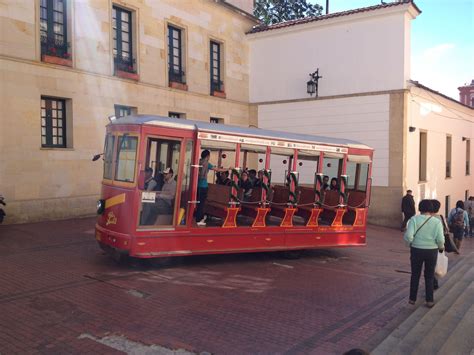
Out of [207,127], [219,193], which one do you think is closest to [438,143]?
[219,193]

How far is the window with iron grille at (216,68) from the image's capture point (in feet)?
66.4

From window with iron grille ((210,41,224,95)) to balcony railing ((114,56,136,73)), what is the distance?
15.2ft

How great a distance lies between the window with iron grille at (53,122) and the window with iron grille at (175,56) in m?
5.13

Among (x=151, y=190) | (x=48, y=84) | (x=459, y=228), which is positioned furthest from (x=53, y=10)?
(x=459, y=228)

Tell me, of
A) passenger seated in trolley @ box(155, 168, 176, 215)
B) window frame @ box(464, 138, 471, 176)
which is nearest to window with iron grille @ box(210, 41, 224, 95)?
passenger seated in trolley @ box(155, 168, 176, 215)

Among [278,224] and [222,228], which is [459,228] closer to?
[278,224]

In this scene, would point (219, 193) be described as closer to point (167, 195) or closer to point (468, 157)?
point (167, 195)

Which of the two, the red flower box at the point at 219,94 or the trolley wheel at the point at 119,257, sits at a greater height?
the red flower box at the point at 219,94

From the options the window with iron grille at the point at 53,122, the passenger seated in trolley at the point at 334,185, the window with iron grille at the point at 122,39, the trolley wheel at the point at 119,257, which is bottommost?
the trolley wheel at the point at 119,257

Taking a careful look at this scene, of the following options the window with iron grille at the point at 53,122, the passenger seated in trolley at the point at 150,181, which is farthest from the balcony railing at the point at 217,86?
the passenger seated in trolley at the point at 150,181

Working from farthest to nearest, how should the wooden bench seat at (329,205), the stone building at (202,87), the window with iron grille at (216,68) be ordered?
the window with iron grille at (216,68), the stone building at (202,87), the wooden bench seat at (329,205)

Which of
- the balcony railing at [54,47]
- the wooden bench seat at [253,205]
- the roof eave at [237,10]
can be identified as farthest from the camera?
the roof eave at [237,10]

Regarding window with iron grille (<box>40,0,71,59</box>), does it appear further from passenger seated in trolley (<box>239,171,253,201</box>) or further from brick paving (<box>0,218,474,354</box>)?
passenger seated in trolley (<box>239,171,253,201</box>)

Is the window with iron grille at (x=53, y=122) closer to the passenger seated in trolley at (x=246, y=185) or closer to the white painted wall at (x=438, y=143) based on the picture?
the passenger seated in trolley at (x=246, y=185)
